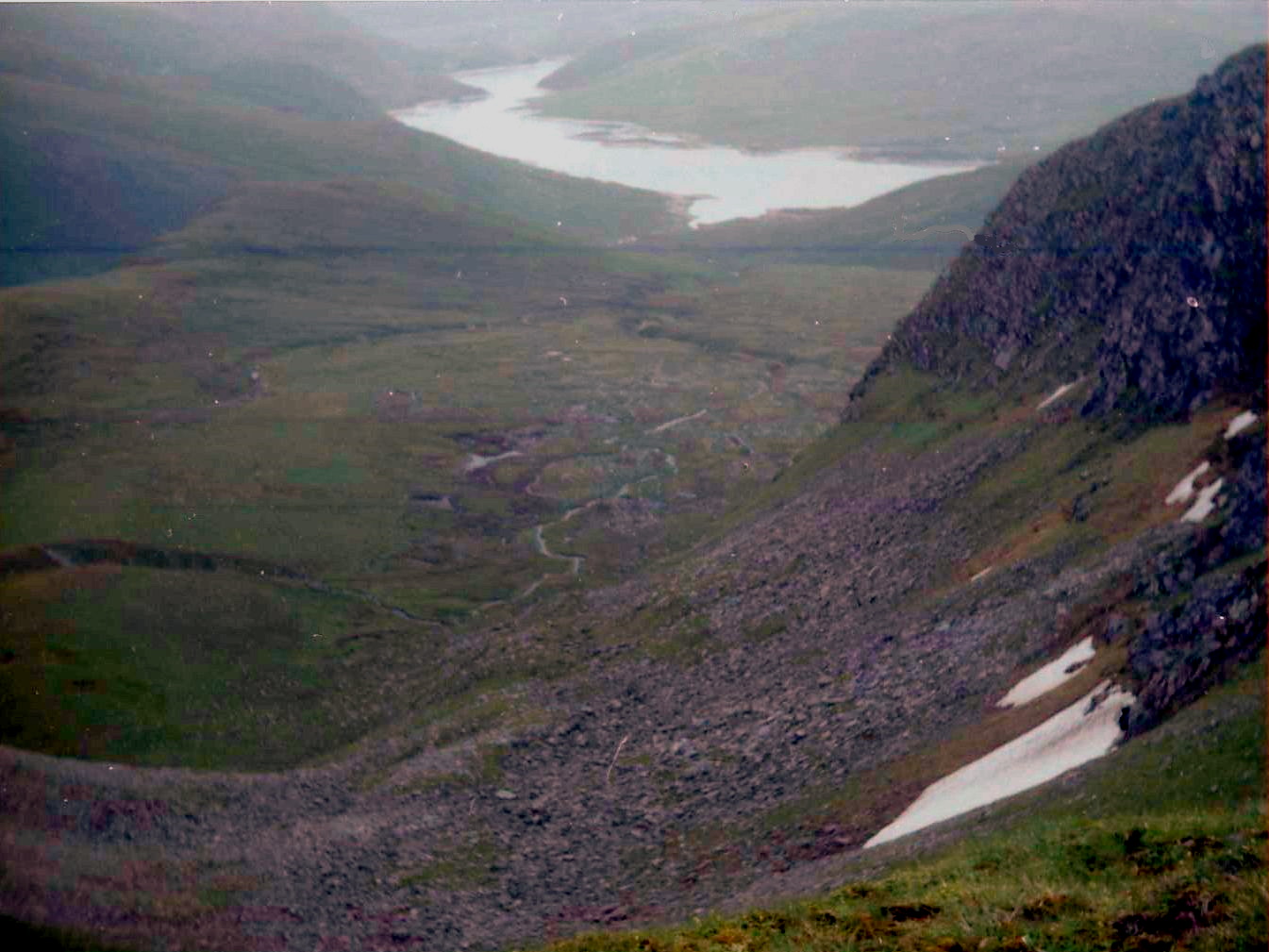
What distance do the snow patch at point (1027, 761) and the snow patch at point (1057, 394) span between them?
29.3m

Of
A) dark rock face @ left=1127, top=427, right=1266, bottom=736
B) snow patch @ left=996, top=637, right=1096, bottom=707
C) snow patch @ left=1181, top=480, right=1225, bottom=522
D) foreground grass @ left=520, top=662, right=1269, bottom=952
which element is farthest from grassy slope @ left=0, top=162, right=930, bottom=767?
foreground grass @ left=520, top=662, right=1269, bottom=952

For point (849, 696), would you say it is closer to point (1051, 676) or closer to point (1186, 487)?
point (1051, 676)

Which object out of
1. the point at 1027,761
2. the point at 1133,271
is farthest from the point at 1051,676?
the point at 1133,271

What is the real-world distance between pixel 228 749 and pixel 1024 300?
41815 millimetres

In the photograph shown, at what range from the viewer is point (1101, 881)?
1864cm

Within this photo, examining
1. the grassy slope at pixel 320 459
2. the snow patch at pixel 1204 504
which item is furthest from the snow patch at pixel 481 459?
the snow patch at pixel 1204 504

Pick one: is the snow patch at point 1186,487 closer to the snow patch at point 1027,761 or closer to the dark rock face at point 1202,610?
the dark rock face at point 1202,610

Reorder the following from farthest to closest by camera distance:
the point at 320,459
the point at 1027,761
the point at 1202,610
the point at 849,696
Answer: the point at 320,459
the point at 849,696
the point at 1027,761
the point at 1202,610

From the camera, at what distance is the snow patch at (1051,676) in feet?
114

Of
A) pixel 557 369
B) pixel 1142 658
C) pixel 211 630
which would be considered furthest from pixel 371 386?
pixel 1142 658

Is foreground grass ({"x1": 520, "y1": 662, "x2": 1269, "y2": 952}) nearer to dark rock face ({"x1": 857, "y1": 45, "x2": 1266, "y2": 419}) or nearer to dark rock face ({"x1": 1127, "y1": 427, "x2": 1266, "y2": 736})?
dark rock face ({"x1": 1127, "y1": 427, "x2": 1266, "y2": 736})

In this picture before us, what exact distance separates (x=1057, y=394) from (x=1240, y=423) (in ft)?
49.3

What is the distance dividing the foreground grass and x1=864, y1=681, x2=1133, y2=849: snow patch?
3.87 m

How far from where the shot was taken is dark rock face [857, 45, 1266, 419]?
166 ft
